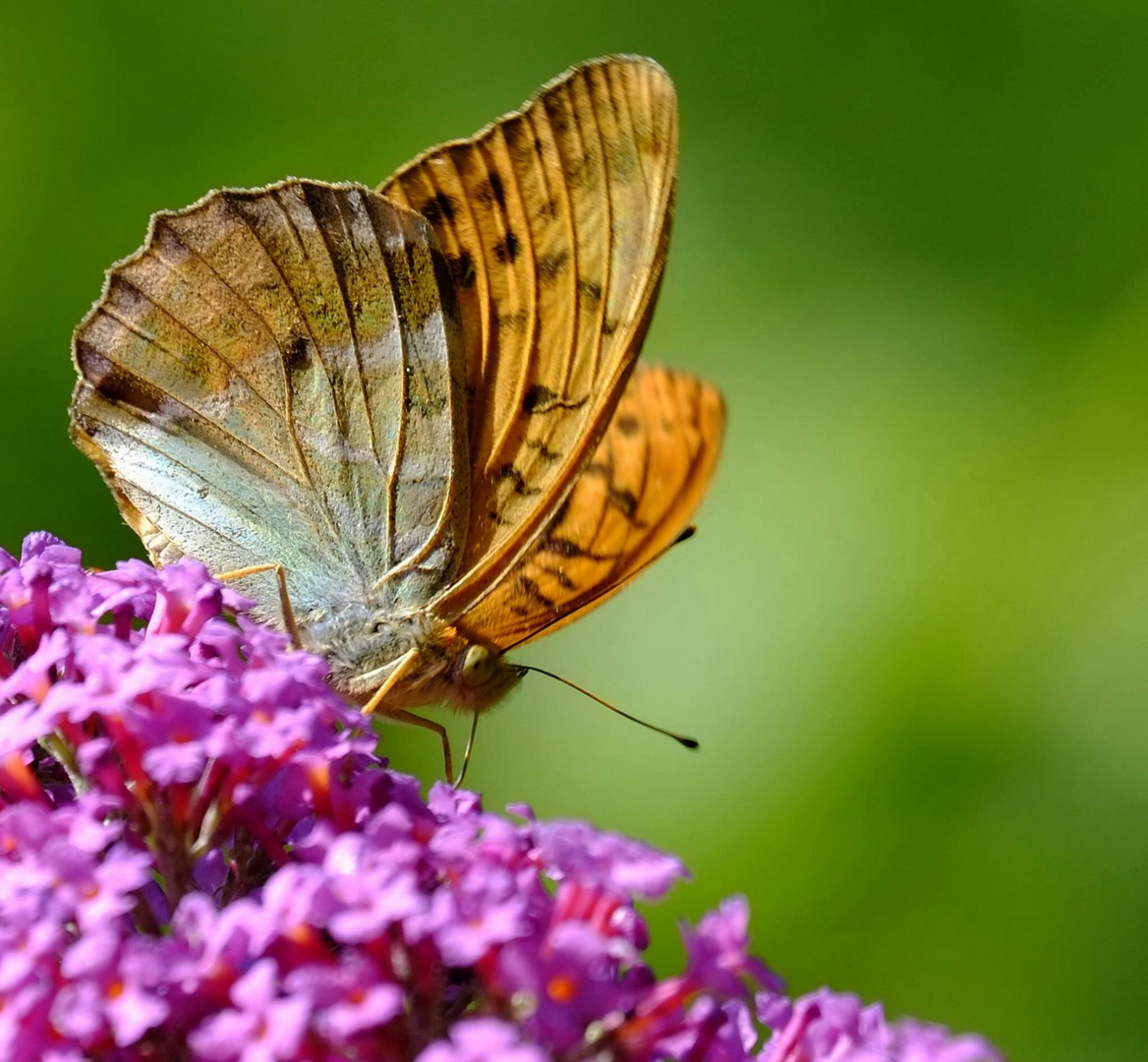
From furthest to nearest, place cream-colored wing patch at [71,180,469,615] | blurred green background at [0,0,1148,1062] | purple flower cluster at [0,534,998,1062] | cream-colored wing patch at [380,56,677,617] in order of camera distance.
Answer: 1. blurred green background at [0,0,1148,1062]
2. cream-colored wing patch at [71,180,469,615]
3. cream-colored wing patch at [380,56,677,617]
4. purple flower cluster at [0,534,998,1062]

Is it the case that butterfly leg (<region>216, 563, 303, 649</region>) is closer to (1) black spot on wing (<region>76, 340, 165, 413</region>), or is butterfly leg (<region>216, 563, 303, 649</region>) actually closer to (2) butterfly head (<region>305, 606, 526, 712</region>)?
(2) butterfly head (<region>305, 606, 526, 712</region>)

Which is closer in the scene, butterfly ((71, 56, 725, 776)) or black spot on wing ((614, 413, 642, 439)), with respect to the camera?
butterfly ((71, 56, 725, 776))

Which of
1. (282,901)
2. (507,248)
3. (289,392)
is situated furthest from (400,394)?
(282,901)

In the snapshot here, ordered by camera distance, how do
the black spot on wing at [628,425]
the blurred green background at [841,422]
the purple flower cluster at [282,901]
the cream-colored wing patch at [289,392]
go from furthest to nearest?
the blurred green background at [841,422]
the black spot on wing at [628,425]
the cream-colored wing patch at [289,392]
the purple flower cluster at [282,901]

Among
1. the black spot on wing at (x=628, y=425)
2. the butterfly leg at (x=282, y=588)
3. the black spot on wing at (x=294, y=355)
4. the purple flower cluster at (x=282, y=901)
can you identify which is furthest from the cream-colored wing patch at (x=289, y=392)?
the purple flower cluster at (x=282, y=901)

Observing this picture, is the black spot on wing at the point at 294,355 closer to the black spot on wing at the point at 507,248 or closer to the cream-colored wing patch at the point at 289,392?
the cream-colored wing patch at the point at 289,392

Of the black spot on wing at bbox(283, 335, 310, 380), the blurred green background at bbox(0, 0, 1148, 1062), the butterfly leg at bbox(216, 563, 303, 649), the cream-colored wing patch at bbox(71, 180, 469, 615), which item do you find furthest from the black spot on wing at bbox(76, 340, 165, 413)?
the blurred green background at bbox(0, 0, 1148, 1062)
